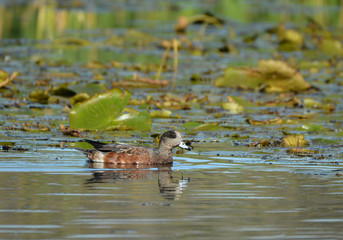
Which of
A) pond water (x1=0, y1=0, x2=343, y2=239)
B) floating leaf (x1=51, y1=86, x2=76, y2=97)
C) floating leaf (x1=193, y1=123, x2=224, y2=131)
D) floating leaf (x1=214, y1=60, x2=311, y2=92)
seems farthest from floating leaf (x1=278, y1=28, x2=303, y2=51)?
floating leaf (x1=193, y1=123, x2=224, y2=131)

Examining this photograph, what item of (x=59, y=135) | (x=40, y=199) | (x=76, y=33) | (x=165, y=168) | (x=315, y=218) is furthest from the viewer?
(x=76, y=33)

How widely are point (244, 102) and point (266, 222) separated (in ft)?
24.4

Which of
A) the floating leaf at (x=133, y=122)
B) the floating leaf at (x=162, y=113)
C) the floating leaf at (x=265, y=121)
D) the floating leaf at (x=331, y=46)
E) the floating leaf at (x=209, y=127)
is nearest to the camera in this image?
the floating leaf at (x=133, y=122)

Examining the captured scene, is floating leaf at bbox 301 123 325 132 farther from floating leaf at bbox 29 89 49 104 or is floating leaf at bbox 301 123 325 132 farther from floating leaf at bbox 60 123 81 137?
floating leaf at bbox 29 89 49 104

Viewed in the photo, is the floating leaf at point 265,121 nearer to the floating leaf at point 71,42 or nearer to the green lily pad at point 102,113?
the green lily pad at point 102,113

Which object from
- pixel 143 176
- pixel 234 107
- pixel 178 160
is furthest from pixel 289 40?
pixel 143 176

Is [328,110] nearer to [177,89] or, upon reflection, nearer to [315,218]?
[177,89]

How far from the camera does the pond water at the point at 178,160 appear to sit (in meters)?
6.78

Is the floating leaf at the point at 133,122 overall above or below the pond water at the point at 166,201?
above

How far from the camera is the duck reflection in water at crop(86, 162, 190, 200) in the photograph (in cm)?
827

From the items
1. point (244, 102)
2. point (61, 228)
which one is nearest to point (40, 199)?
point (61, 228)

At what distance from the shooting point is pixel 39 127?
11.8 m

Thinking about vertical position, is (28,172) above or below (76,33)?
below

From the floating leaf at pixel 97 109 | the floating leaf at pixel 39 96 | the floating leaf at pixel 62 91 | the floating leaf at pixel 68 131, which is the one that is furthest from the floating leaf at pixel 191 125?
the floating leaf at pixel 39 96
